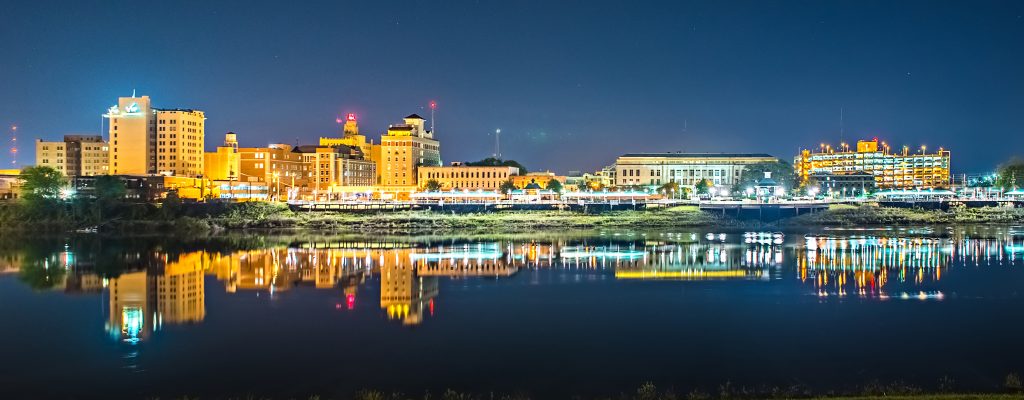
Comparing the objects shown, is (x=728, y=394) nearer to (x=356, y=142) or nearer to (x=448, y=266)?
(x=448, y=266)

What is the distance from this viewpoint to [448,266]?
1668 inches

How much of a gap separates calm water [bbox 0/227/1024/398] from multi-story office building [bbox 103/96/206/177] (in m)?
70.5

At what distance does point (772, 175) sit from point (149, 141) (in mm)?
90549

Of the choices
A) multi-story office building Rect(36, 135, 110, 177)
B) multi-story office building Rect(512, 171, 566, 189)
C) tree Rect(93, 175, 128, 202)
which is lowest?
tree Rect(93, 175, 128, 202)

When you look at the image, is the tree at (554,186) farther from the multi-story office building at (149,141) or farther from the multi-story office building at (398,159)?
the multi-story office building at (149,141)

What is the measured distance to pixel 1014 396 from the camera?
14.5 m

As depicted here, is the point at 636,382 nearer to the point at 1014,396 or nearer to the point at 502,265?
the point at 1014,396

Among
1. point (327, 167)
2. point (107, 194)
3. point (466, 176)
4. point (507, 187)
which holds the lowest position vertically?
point (107, 194)

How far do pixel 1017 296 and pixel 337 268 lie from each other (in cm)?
2940

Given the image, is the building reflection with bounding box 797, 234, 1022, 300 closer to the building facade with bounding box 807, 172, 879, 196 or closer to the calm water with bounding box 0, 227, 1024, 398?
the calm water with bounding box 0, 227, 1024, 398

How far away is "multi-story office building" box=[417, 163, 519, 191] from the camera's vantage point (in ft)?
451

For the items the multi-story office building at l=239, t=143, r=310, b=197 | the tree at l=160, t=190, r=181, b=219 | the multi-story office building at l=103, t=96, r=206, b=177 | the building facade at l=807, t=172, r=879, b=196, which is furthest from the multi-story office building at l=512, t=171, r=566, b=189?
the tree at l=160, t=190, r=181, b=219

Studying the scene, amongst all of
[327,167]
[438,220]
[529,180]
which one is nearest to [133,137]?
[327,167]

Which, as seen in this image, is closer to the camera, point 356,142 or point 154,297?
point 154,297
